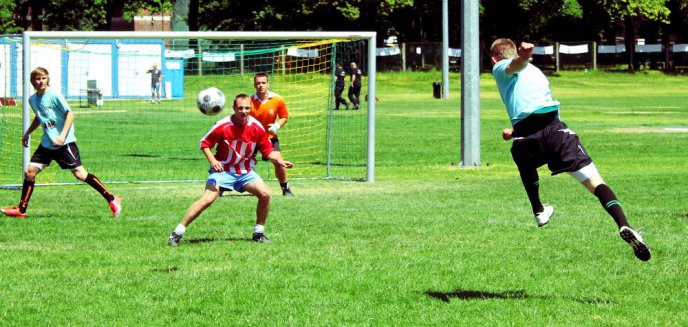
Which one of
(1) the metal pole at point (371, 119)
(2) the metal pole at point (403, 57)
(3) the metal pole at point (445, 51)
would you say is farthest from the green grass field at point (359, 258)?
(2) the metal pole at point (403, 57)

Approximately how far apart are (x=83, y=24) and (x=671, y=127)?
226 ft

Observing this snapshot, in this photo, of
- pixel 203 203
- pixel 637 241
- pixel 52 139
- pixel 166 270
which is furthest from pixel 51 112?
pixel 637 241

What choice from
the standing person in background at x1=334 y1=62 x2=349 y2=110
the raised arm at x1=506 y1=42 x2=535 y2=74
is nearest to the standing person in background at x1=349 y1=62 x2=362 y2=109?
the standing person in background at x1=334 y1=62 x2=349 y2=110

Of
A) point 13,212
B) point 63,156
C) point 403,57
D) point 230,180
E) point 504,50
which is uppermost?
point 403,57

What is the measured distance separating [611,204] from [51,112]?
7.20 meters

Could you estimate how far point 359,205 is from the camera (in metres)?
14.6

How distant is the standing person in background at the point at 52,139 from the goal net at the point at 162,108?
4.44ft

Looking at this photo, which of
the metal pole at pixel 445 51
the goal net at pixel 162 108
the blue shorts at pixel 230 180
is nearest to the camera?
the blue shorts at pixel 230 180

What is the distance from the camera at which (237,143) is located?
36.0 ft

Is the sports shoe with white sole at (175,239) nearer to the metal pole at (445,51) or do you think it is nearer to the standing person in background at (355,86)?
the standing person in background at (355,86)

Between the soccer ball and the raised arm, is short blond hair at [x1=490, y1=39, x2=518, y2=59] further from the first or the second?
the soccer ball

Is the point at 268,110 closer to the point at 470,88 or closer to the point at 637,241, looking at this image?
the point at 470,88

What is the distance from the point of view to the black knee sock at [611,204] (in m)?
8.39

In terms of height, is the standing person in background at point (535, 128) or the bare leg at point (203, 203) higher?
the standing person in background at point (535, 128)
